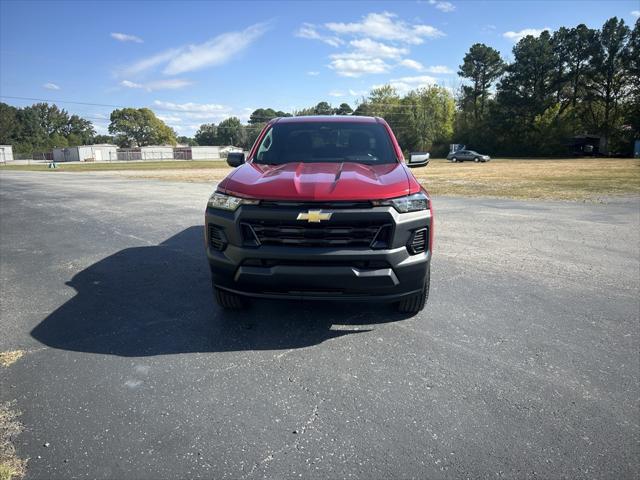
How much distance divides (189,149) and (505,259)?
112592 mm

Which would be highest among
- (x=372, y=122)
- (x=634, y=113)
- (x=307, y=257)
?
(x=634, y=113)

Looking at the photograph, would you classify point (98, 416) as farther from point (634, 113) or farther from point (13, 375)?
point (634, 113)

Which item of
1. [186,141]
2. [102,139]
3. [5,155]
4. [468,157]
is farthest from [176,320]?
[186,141]

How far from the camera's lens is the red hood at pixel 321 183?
319 centimetres

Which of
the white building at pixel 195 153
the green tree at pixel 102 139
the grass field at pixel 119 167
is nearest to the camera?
the grass field at pixel 119 167

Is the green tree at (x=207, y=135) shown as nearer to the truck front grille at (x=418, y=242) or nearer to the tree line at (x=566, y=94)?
the tree line at (x=566, y=94)

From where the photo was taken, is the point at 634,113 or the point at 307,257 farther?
the point at 634,113

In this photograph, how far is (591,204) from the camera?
1190 centimetres

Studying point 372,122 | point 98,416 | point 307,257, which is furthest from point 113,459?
point 372,122

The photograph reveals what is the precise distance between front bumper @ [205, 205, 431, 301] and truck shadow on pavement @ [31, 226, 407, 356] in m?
0.26

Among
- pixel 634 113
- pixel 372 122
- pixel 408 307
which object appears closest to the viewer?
pixel 408 307

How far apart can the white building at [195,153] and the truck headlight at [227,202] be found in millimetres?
110417

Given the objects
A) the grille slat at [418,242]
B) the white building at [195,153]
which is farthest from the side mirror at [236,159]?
the white building at [195,153]

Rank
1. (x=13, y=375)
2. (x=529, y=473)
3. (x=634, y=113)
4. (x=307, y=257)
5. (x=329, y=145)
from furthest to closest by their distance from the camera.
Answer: (x=634, y=113) < (x=329, y=145) < (x=307, y=257) < (x=13, y=375) < (x=529, y=473)
